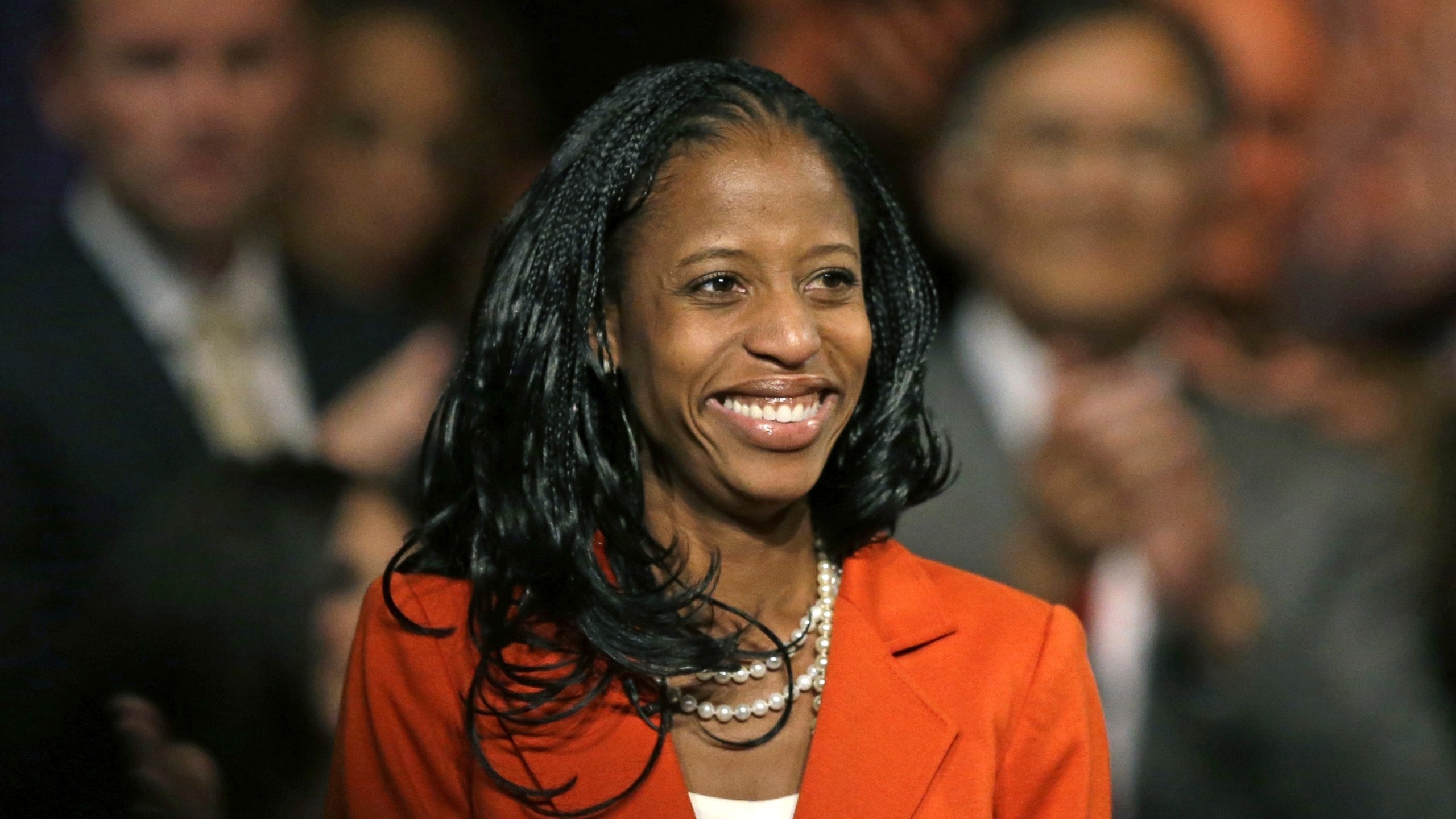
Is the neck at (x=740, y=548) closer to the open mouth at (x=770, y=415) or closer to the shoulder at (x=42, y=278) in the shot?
the open mouth at (x=770, y=415)

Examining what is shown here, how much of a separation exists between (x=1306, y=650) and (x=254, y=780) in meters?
2.51

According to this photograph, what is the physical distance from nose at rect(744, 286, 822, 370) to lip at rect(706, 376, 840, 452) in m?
0.02

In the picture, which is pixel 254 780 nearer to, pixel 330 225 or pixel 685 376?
pixel 330 225

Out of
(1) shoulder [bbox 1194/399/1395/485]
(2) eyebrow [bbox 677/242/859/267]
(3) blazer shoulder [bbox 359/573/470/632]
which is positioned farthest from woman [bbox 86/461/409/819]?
(1) shoulder [bbox 1194/399/1395/485]

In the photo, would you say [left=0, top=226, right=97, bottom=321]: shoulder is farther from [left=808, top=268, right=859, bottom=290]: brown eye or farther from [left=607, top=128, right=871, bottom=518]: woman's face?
[left=808, top=268, right=859, bottom=290]: brown eye

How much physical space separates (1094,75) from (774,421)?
243 centimetres

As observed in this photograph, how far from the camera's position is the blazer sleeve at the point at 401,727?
5.49ft

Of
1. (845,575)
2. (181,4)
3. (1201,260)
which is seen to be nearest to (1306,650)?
(1201,260)

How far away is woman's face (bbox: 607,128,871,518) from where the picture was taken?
5.28 ft

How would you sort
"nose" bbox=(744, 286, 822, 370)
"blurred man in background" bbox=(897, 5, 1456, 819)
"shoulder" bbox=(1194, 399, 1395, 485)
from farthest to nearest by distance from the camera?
"shoulder" bbox=(1194, 399, 1395, 485)
"blurred man in background" bbox=(897, 5, 1456, 819)
"nose" bbox=(744, 286, 822, 370)

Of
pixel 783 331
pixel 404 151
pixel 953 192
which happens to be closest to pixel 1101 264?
pixel 953 192

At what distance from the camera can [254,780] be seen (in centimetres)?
315

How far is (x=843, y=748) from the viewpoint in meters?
1.65

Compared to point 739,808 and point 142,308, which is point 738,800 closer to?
point 739,808
